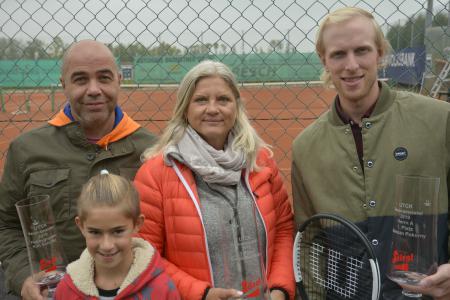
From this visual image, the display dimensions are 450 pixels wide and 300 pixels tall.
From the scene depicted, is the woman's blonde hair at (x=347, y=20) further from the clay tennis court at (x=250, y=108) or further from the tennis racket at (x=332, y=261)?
the clay tennis court at (x=250, y=108)

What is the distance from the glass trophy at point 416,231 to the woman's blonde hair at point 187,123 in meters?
0.79

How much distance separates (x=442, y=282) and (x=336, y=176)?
0.63 metres

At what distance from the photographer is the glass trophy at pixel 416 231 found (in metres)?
1.76

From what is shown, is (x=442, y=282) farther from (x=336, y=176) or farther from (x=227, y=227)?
(x=227, y=227)

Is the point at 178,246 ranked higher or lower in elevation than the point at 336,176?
lower

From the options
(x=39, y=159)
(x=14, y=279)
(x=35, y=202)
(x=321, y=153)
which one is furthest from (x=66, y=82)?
(x=321, y=153)

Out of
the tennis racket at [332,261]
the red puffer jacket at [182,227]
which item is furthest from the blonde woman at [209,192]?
the tennis racket at [332,261]

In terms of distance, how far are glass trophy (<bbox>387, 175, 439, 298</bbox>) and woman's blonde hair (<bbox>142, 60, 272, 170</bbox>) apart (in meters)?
0.79

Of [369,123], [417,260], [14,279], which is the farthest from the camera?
[14,279]

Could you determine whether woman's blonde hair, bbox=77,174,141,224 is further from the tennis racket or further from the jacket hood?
the tennis racket

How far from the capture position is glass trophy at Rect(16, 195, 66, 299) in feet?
6.32

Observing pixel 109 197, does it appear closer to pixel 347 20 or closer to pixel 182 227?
pixel 182 227

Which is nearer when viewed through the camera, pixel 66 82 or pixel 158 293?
pixel 158 293

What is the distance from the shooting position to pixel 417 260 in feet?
5.84
